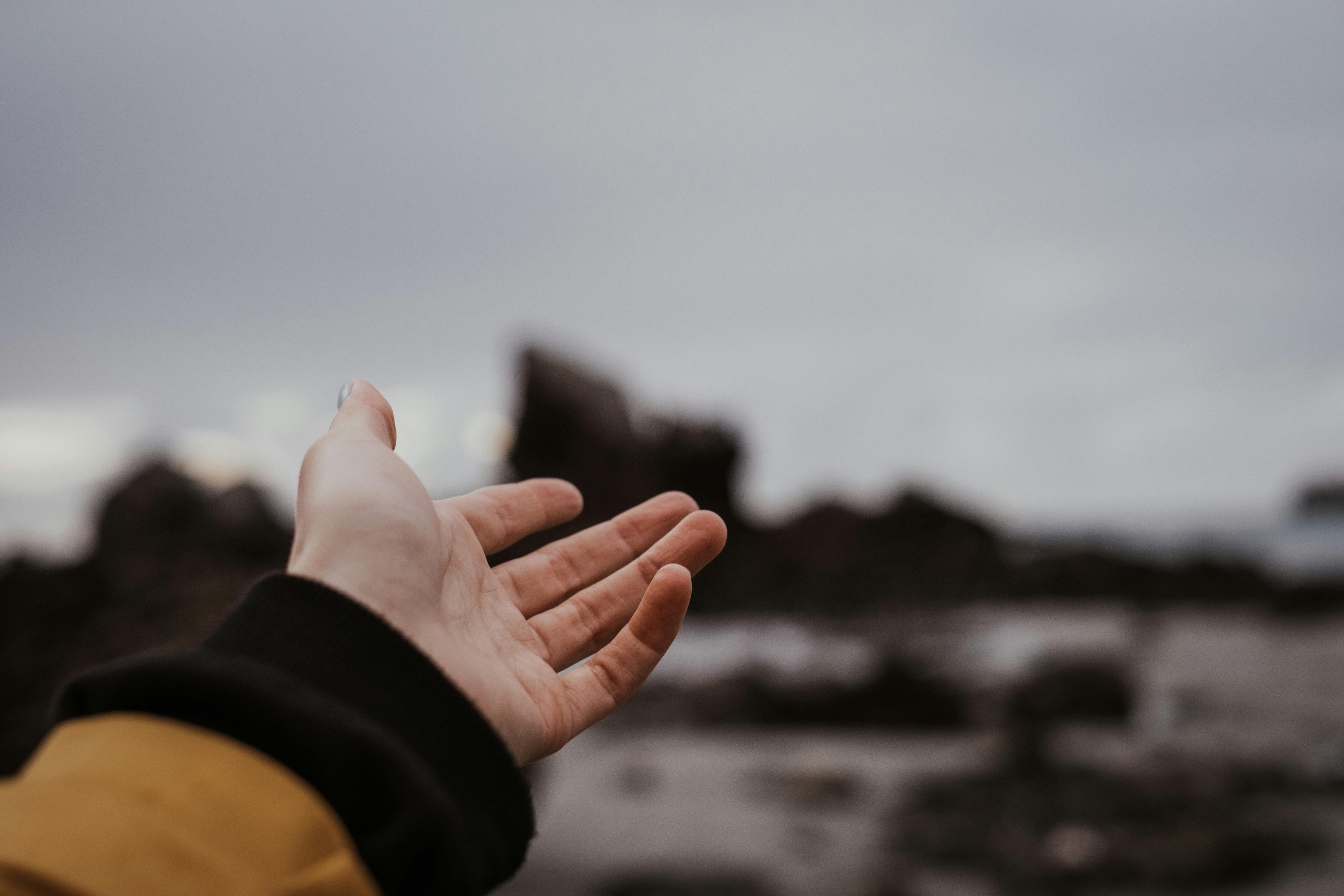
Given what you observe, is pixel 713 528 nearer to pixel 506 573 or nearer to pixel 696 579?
pixel 506 573

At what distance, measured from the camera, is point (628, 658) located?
64.1 inches

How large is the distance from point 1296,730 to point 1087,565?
6.68 m

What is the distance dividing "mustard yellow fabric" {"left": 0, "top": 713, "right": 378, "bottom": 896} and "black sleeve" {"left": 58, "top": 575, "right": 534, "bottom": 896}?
0.10 ft

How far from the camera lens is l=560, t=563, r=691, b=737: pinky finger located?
157 cm

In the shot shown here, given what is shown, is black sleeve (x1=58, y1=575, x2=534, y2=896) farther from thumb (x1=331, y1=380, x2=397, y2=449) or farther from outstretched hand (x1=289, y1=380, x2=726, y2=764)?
thumb (x1=331, y1=380, x2=397, y2=449)

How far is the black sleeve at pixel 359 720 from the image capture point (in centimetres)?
101

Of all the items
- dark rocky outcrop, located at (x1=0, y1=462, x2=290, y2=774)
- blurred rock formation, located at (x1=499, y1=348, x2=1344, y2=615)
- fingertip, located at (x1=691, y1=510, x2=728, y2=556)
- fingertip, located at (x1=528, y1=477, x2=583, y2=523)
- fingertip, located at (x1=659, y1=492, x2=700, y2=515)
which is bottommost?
dark rocky outcrop, located at (x1=0, y1=462, x2=290, y2=774)

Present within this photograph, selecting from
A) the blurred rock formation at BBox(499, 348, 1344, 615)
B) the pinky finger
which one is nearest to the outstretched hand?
the pinky finger

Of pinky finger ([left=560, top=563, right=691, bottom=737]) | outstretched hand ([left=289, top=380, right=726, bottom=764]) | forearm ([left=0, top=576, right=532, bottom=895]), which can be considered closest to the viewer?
forearm ([left=0, top=576, right=532, bottom=895])

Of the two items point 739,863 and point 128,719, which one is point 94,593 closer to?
point 739,863

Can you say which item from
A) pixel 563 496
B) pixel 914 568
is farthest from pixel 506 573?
pixel 914 568

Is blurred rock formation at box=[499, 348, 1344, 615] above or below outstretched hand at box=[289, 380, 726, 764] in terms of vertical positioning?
above

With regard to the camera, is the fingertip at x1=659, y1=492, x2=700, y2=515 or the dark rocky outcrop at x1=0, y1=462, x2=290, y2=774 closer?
the fingertip at x1=659, y1=492, x2=700, y2=515

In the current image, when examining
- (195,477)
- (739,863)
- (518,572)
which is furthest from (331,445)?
(195,477)
